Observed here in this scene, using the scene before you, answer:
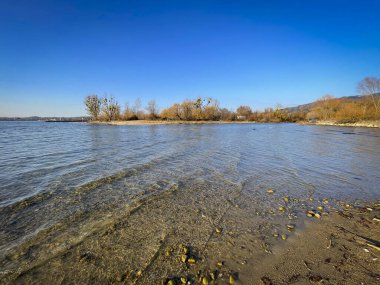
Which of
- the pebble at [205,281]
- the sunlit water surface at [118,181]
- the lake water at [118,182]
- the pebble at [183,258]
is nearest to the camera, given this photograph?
the pebble at [205,281]

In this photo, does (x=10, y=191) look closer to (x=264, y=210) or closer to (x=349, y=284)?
(x=264, y=210)

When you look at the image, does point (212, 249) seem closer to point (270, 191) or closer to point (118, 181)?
point (270, 191)

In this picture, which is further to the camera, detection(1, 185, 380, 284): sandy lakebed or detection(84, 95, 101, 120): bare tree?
detection(84, 95, 101, 120): bare tree

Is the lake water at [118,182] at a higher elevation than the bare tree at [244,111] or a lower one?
lower

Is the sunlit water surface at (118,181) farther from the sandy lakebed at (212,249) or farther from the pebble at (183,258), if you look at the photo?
the pebble at (183,258)

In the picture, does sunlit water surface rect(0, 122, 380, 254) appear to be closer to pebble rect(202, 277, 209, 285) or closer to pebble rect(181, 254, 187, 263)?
pebble rect(181, 254, 187, 263)

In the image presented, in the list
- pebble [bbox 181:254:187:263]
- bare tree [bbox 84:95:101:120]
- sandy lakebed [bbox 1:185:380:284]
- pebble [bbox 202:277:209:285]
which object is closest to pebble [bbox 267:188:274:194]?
sandy lakebed [bbox 1:185:380:284]

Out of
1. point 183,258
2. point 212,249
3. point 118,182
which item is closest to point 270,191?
point 212,249

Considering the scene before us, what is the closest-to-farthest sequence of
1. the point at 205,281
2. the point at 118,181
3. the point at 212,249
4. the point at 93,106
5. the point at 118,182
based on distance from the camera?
the point at 205,281
the point at 212,249
the point at 118,182
the point at 118,181
the point at 93,106

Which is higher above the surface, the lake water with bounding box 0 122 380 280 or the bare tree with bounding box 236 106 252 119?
the bare tree with bounding box 236 106 252 119

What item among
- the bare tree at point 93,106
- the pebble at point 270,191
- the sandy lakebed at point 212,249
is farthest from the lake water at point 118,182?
the bare tree at point 93,106

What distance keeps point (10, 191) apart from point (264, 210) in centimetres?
851

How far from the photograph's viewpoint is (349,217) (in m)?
5.54

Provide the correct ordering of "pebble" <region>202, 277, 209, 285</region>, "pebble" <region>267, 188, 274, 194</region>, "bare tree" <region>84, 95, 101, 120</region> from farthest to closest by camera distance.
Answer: "bare tree" <region>84, 95, 101, 120</region>, "pebble" <region>267, 188, 274, 194</region>, "pebble" <region>202, 277, 209, 285</region>
